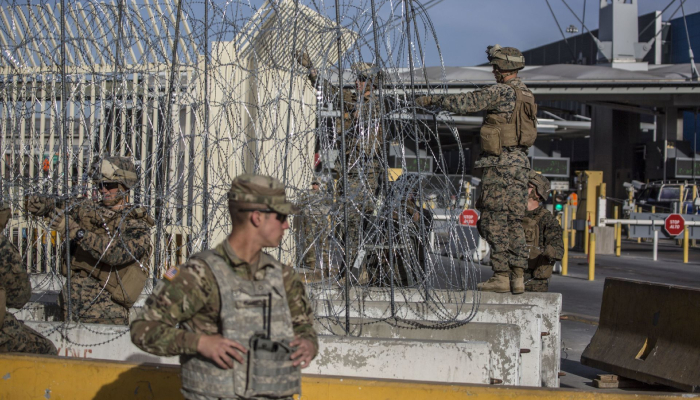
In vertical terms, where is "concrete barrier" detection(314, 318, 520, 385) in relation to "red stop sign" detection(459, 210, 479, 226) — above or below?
below

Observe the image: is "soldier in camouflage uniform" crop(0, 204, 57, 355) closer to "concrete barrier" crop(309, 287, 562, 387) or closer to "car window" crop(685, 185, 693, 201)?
"concrete barrier" crop(309, 287, 562, 387)

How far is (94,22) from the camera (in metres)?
5.77

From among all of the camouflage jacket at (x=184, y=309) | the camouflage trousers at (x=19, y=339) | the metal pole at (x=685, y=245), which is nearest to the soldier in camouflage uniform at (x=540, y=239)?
the camouflage trousers at (x=19, y=339)

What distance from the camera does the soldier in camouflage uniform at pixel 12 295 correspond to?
369 cm

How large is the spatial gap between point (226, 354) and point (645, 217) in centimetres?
1653

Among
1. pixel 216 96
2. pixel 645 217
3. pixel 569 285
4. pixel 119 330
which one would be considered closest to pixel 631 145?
pixel 645 217

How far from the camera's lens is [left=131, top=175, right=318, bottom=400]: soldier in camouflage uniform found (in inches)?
86.3

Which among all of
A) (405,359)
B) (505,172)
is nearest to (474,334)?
(405,359)

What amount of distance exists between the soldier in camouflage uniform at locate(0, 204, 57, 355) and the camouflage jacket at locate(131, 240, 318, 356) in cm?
174

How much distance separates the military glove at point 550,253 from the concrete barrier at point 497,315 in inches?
51.4

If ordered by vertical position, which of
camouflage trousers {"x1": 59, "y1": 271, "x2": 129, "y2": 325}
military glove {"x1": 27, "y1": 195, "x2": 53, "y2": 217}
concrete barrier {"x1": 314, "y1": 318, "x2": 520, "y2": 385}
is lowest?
concrete barrier {"x1": 314, "y1": 318, "x2": 520, "y2": 385}

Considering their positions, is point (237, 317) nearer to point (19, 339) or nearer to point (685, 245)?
point (19, 339)

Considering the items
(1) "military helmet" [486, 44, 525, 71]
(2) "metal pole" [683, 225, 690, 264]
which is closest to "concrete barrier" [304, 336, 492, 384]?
(1) "military helmet" [486, 44, 525, 71]

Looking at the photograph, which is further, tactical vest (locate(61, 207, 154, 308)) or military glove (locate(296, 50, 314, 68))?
military glove (locate(296, 50, 314, 68))
